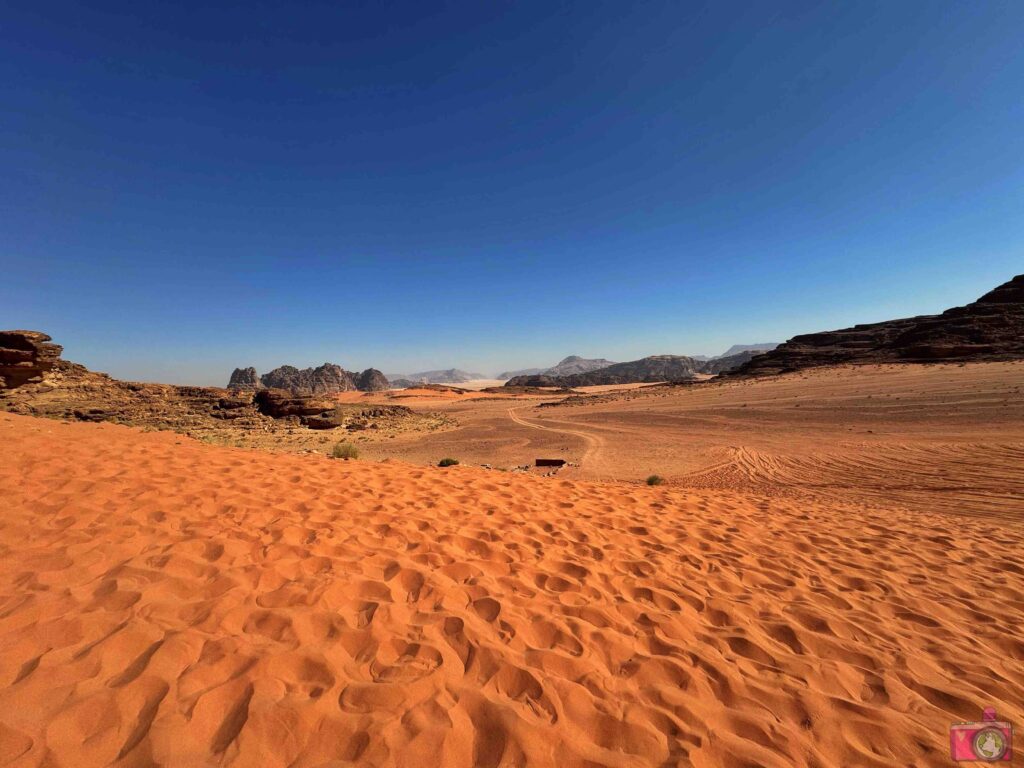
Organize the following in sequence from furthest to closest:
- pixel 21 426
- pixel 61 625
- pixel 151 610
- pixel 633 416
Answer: pixel 633 416, pixel 21 426, pixel 151 610, pixel 61 625

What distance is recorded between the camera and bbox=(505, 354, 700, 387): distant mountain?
9888 centimetres

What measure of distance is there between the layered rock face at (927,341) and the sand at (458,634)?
166 feet

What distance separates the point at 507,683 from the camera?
265 centimetres

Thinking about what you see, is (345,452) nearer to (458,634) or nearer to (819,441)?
(458,634)

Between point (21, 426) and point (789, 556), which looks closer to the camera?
point (789, 556)

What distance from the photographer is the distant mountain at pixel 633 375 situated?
324ft

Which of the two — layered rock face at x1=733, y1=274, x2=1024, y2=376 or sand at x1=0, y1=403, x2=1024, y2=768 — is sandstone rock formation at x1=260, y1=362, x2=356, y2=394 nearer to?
layered rock face at x1=733, y1=274, x2=1024, y2=376

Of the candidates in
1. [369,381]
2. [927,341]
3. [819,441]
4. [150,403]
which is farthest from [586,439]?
[369,381]

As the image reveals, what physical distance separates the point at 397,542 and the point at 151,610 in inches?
82.0

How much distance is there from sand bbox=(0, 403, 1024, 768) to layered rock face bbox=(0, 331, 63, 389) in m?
21.0

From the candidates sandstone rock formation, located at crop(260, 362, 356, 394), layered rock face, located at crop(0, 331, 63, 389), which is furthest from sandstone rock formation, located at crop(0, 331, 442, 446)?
sandstone rock formation, located at crop(260, 362, 356, 394)

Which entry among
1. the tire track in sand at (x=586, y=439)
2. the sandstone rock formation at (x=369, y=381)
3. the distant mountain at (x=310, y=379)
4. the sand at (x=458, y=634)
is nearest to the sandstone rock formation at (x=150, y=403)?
the tire track in sand at (x=586, y=439)

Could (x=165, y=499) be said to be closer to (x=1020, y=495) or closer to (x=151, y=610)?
(x=151, y=610)

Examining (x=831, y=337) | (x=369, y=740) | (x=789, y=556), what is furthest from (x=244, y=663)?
(x=831, y=337)
